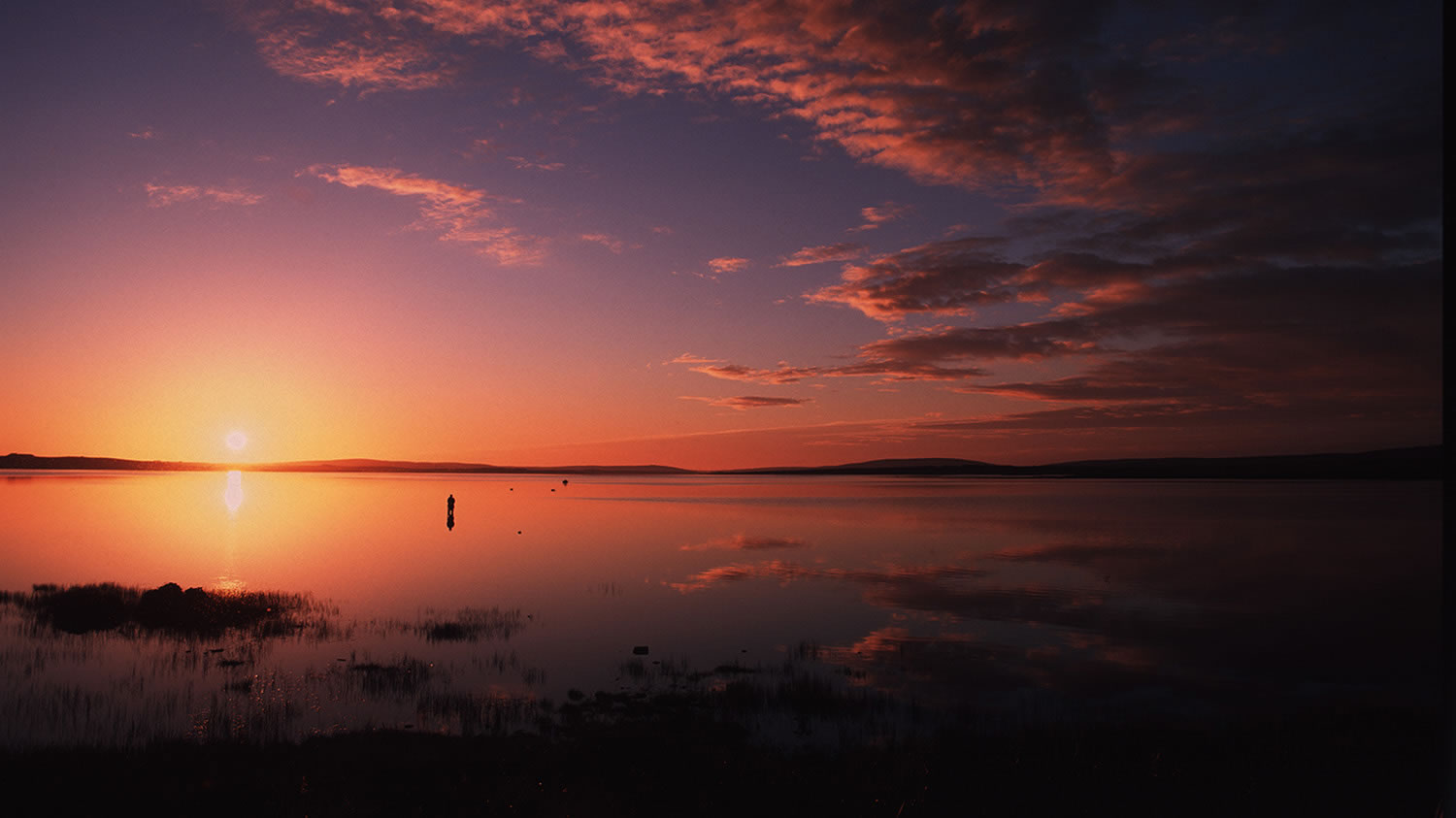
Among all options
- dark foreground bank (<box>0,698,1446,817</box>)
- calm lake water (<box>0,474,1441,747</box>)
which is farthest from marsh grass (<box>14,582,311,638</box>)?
dark foreground bank (<box>0,698,1446,817</box>)

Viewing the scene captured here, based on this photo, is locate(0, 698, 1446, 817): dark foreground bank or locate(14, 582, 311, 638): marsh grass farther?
locate(14, 582, 311, 638): marsh grass

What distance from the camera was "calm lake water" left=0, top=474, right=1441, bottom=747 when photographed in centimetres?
1933

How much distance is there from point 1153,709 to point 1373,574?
105ft

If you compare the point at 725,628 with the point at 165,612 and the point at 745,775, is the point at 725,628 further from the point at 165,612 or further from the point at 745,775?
the point at 165,612

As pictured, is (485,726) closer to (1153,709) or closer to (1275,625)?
(1153,709)

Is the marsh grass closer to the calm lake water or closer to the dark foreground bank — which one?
the calm lake water

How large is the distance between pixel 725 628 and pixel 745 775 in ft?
51.4

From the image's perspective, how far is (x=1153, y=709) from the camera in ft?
62.1

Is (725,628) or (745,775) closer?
(745,775)

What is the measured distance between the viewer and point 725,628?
1131 inches

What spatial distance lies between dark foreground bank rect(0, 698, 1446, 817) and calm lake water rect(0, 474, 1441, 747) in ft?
8.39

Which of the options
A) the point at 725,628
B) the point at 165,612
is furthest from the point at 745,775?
the point at 165,612

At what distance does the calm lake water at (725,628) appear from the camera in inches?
761

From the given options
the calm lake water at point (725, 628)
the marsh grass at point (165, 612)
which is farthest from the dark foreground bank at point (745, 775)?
the marsh grass at point (165, 612)
